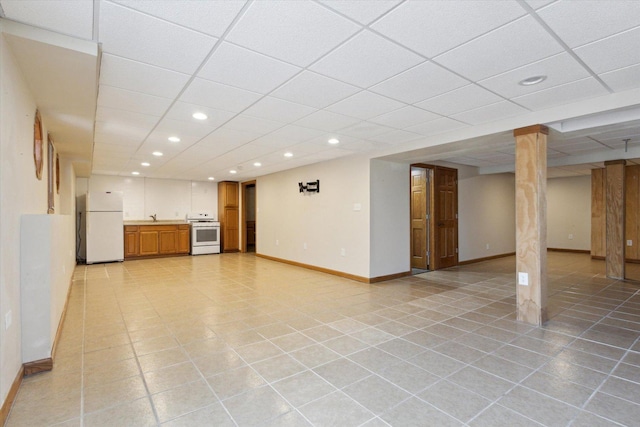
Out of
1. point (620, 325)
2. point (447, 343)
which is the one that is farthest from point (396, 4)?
point (620, 325)

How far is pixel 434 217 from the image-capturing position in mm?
6566

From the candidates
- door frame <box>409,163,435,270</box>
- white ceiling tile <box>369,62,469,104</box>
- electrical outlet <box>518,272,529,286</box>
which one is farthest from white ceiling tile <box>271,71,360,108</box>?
door frame <box>409,163,435,270</box>

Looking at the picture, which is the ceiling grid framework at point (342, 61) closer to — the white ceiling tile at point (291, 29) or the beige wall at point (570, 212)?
the white ceiling tile at point (291, 29)

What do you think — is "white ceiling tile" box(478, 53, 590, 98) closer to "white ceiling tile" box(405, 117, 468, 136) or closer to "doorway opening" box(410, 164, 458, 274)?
"white ceiling tile" box(405, 117, 468, 136)

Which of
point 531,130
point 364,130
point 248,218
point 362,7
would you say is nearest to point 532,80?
point 531,130

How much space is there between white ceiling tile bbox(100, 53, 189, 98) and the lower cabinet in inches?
265

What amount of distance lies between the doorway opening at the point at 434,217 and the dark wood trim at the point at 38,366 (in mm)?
5676

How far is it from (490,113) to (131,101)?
12.2ft

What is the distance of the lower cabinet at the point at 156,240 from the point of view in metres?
8.30

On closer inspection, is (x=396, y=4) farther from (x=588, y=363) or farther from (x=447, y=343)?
(x=588, y=363)

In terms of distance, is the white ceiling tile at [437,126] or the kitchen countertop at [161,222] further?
the kitchen countertop at [161,222]

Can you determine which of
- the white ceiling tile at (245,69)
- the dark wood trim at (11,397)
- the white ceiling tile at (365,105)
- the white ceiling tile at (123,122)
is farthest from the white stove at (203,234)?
the white ceiling tile at (245,69)

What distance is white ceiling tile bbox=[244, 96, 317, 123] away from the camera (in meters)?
3.04

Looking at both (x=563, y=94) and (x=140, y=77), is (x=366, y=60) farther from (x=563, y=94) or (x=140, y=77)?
(x=563, y=94)
